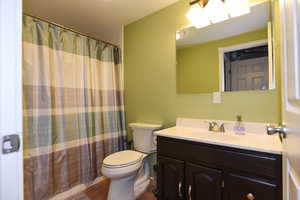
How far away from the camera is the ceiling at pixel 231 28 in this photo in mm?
1337

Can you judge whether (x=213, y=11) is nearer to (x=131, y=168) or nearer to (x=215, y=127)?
(x=215, y=127)

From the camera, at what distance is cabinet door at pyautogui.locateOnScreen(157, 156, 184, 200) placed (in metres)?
1.29

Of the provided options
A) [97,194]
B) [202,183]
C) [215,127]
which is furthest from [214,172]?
[97,194]

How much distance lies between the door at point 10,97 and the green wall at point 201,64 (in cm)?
152

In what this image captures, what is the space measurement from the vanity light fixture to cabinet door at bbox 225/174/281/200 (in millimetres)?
1397

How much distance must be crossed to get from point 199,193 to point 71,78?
174 cm

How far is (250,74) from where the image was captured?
4.53 ft

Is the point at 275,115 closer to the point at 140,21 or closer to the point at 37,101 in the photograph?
the point at 140,21

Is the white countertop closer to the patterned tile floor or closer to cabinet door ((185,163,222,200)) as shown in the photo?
cabinet door ((185,163,222,200))

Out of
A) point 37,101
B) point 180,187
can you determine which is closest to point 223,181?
point 180,187

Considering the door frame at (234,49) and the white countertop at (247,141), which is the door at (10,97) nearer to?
the white countertop at (247,141)

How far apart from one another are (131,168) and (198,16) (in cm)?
169

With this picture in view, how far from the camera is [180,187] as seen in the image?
4.21 ft

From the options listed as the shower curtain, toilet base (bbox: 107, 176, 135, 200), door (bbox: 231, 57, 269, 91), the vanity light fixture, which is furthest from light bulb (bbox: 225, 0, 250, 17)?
toilet base (bbox: 107, 176, 135, 200)
